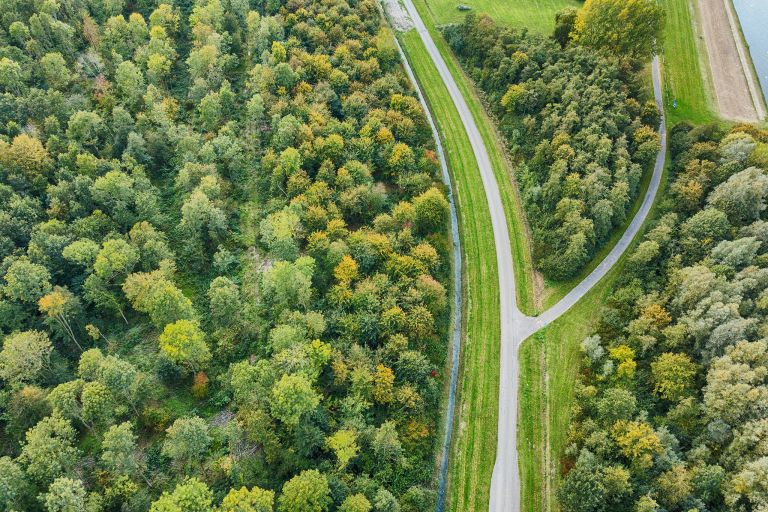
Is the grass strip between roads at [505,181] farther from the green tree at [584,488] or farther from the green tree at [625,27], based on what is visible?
the green tree at [625,27]

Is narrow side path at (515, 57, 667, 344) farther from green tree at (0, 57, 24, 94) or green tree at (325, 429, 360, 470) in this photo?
green tree at (0, 57, 24, 94)

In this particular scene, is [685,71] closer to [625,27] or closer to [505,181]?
[625,27]

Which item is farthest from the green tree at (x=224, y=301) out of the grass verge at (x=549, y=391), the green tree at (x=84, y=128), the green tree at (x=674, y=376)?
the green tree at (x=674, y=376)

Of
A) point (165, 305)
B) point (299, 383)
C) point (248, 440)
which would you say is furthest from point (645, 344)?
point (165, 305)

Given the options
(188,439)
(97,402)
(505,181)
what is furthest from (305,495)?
(505,181)

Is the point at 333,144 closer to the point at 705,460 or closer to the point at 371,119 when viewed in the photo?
the point at 371,119
